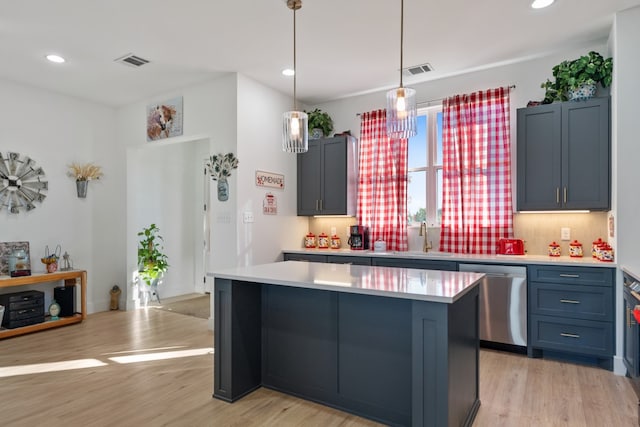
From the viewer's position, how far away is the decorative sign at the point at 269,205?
478cm

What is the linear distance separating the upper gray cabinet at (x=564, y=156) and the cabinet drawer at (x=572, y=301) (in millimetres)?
766

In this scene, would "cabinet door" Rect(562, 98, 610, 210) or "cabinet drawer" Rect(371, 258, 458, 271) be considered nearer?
"cabinet door" Rect(562, 98, 610, 210)

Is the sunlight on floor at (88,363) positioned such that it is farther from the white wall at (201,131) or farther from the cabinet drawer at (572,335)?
the cabinet drawer at (572,335)

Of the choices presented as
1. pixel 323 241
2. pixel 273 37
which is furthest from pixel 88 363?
pixel 273 37

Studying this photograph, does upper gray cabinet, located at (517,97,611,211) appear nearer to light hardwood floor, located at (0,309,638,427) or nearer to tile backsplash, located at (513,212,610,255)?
tile backsplash, located at (513,212,610,255)

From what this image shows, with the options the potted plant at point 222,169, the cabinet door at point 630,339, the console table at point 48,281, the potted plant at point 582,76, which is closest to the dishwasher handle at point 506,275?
the cabinet door at point 630,339

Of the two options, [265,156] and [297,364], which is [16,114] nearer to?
[265,156]

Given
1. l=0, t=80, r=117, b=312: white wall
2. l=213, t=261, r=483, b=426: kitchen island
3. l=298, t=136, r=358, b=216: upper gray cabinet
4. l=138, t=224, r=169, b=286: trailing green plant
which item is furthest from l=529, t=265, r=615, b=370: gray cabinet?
l=0, t=80, r=117, b=312: white wall

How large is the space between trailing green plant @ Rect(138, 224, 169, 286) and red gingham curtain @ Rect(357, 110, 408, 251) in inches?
125

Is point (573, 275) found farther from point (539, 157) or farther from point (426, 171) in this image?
point (426, 171)

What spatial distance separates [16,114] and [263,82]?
3.02 meters

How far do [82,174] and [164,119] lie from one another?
1.39m

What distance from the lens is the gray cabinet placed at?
322cm

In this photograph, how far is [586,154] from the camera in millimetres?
3514
